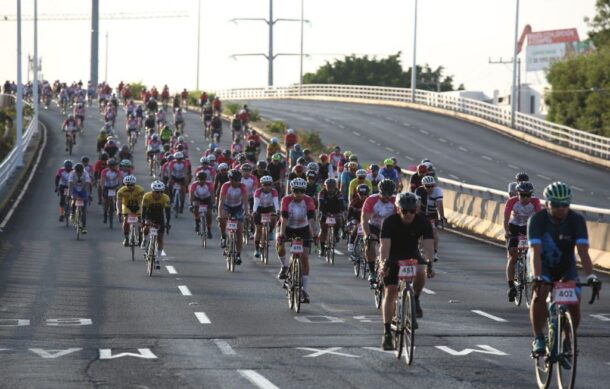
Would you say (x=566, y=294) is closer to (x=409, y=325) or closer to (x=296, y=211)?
(x=409, y=325)

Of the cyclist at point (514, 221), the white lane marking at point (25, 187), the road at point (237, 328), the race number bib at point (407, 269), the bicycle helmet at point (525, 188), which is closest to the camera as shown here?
the road at point (237, 328)

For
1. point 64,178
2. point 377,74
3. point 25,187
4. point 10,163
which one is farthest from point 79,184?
point 377,74

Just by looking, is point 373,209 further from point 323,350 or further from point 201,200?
point 201,200

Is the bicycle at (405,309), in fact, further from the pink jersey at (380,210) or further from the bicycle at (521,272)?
the bicycle at (521,272)

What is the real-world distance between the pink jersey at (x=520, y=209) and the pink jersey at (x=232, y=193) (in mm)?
7097

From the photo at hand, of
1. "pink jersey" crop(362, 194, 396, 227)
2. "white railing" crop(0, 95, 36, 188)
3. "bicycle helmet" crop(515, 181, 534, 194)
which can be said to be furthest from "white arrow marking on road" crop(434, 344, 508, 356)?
"white railing" crop(0, 95, 36, 188)

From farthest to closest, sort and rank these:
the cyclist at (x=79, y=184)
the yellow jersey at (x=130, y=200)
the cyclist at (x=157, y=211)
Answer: the cyclist at (x=79, y=184), the yellow jersey at (x=130, y=200), the cyclist at (x=157, y=211)

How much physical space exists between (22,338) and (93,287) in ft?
21.8

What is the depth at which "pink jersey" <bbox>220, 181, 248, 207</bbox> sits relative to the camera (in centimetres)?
2689

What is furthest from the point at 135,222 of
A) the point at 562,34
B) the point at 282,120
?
the point at 562,34

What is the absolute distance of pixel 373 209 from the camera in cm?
2094

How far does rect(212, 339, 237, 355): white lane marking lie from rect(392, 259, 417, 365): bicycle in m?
1.90

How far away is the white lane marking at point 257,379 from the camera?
43.2 feet

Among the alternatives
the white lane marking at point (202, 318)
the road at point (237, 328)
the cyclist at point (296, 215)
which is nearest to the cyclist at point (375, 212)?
the road at point (237, 328)
